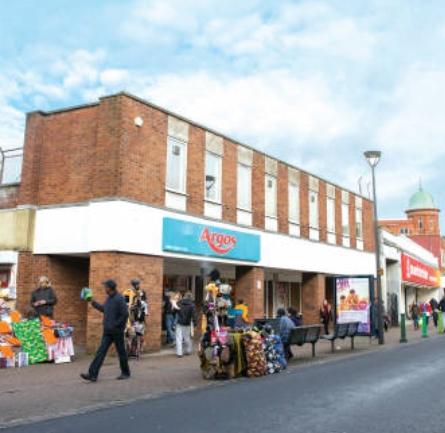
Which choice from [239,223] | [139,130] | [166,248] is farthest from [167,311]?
[139,130]

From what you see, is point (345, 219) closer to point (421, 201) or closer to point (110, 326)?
point (110, 326)

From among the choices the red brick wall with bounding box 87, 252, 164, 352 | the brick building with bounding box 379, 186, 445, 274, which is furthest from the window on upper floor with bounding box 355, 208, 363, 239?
the brick building with bounding box 379, 186, 445, 274

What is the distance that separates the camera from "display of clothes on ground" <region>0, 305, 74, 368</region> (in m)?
12.4

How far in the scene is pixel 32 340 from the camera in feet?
42.2

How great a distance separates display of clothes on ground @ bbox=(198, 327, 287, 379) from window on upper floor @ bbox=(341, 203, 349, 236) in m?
18.7

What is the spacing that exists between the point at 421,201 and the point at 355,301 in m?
87.0

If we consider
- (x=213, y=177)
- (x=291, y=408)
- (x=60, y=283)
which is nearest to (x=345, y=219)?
(x=213, y=177)

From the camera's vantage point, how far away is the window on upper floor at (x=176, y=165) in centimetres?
1762

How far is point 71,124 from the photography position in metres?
17.2

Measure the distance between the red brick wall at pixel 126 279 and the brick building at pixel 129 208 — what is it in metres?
0.03

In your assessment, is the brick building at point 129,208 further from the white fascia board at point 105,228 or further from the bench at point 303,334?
the bench at point 303,334

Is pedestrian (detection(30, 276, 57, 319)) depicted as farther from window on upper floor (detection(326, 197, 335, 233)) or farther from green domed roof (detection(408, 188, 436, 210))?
green domed roof (detection(408, 188, 436, 210))

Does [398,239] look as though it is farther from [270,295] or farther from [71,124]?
[71,124]

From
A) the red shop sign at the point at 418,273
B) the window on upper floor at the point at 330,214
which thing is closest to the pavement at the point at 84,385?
the window on upper floor at the point at 330,214
